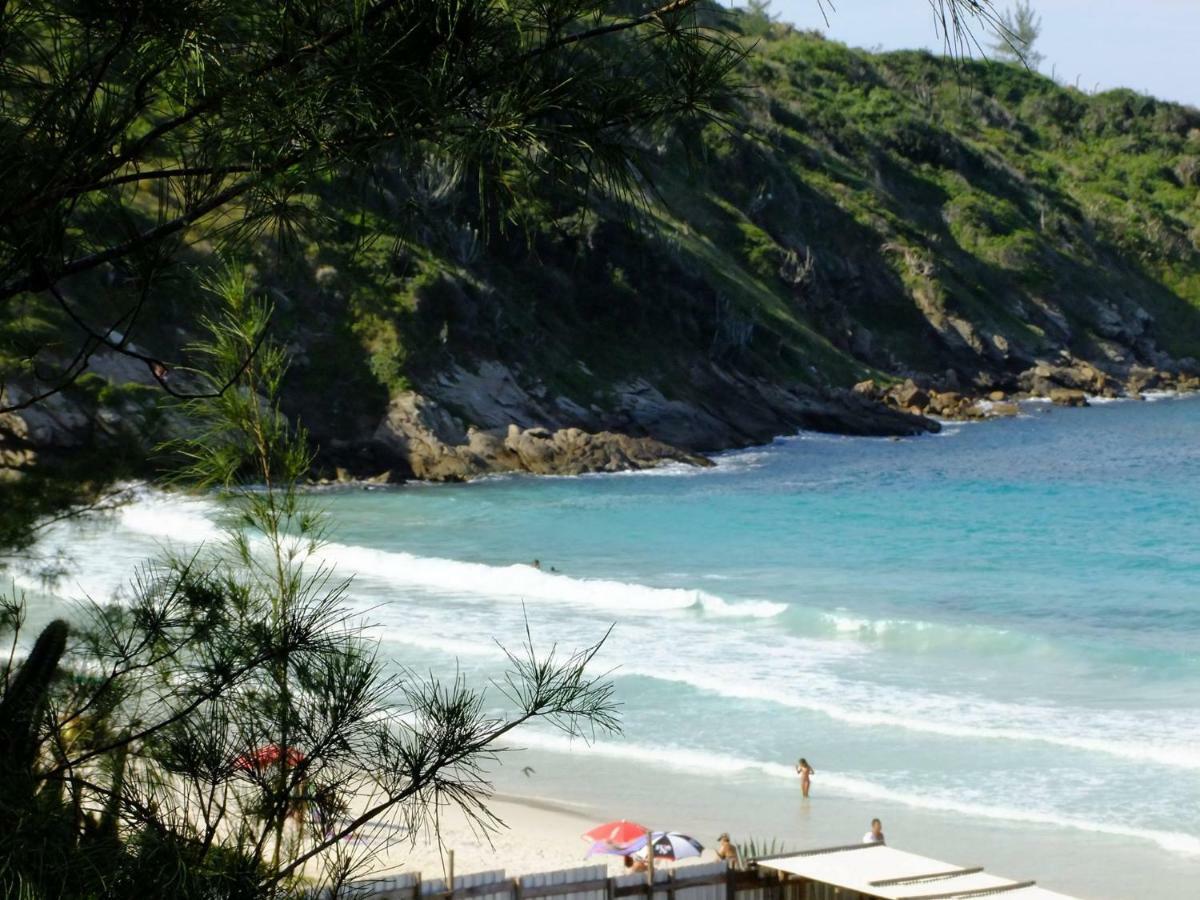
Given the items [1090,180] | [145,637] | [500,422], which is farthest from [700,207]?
[145,637]

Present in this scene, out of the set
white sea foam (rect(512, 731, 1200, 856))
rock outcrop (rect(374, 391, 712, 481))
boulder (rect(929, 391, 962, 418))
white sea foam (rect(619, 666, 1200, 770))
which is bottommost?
white sea foam (rect(512, 731, 1200, 856))

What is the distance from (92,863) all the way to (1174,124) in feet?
463

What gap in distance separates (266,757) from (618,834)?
11141mm

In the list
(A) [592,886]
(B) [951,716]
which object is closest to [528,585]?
(B) [951,716]

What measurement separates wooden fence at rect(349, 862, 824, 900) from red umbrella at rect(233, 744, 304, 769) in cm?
577

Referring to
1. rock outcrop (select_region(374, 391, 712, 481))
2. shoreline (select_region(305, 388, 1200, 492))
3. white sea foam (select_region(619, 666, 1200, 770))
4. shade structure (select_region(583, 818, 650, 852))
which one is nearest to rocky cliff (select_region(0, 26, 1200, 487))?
rock outcrop (select_region(374, 391, 712, 481))

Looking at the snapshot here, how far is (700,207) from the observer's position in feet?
276

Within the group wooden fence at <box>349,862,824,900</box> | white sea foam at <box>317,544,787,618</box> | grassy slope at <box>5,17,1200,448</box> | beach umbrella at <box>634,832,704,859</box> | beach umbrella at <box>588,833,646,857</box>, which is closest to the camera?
wooden fence at <box>349,862,824,900</box>

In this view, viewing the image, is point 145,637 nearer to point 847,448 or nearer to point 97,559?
point 97,559

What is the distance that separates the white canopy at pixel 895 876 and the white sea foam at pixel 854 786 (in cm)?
503

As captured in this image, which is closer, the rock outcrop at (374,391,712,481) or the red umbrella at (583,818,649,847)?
the red umbrella at (583,818,649,847)

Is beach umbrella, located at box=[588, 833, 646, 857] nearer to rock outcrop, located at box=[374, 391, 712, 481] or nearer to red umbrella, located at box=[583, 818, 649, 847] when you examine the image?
red umbrella, located at box=[583, 818, 649, 847]

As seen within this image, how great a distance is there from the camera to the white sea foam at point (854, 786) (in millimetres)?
17156

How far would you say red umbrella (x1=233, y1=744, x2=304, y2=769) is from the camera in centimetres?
493
